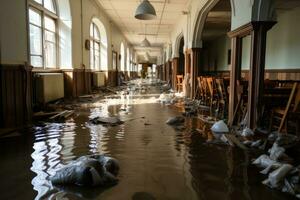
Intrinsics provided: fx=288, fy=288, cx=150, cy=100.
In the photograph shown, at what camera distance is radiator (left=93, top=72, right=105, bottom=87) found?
1280cm

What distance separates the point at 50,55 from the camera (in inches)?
343

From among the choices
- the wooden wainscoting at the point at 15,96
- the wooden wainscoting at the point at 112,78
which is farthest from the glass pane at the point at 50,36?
the wooden wainscoting at the point at 112,78

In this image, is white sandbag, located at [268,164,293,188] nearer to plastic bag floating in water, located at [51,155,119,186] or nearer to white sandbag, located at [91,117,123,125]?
plastic bag floating in water, located at [51,155,119,186]

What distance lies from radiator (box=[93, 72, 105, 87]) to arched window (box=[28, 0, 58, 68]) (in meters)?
3.73

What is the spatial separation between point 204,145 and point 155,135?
2.96 ft

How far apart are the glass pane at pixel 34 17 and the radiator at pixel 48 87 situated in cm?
137

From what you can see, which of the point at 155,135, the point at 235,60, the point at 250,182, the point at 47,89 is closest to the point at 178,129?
the point at 155,135

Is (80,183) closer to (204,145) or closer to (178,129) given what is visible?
(204,145)

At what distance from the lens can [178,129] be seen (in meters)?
5.08

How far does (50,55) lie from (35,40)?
122cm

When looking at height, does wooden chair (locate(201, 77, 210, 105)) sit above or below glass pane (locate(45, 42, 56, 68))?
below

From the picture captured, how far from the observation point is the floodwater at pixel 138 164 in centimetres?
246

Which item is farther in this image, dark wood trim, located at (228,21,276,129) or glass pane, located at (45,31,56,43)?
glass pane, located at (45,31,56,43)

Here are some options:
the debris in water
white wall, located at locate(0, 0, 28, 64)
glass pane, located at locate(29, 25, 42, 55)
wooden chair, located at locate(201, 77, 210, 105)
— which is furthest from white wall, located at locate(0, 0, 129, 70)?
wooden chair, located at locate(201, 77, 210, 105)
